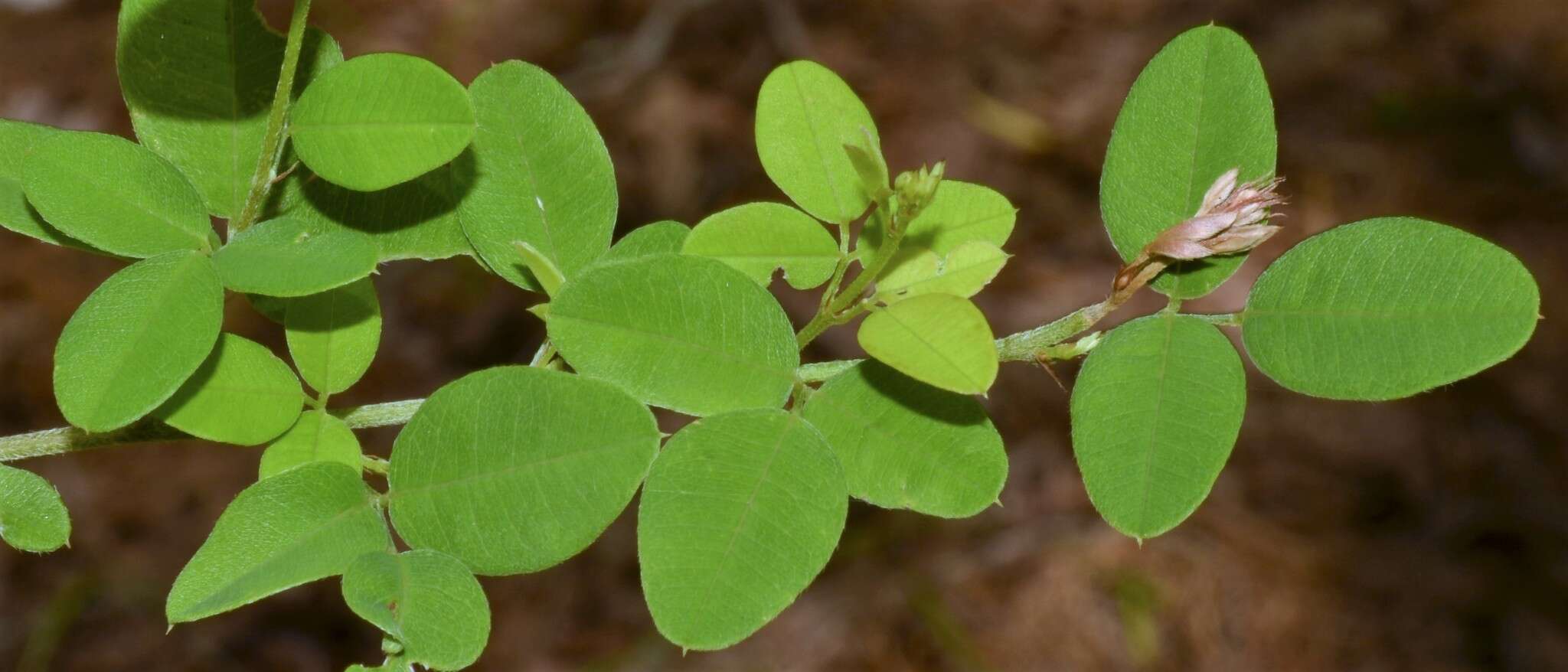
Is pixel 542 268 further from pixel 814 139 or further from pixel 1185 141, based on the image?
pixel 1185 141

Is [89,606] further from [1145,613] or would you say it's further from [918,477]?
[918,477]

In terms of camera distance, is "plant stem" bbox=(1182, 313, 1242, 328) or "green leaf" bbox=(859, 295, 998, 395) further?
"plant stem" bbox=(1182, 313, 1242, 328)

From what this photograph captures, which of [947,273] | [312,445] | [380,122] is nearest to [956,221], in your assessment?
[947,273]

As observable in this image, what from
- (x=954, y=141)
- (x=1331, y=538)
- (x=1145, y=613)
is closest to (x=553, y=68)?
(x=954, y=141)

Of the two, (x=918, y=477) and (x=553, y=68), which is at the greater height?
(x=918, y=477)

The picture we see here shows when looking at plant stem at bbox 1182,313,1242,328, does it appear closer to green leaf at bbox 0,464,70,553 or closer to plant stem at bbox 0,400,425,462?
plant stem at bbox 0,400,425,462

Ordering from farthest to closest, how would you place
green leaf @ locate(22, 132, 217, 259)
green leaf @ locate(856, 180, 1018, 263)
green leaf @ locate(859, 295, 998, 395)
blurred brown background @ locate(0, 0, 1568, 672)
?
blurred brown background @ locate(0, 0, 1568, 672)
green leaf @ locate(856, 180, 1018, 263)
green leaf @ locate(22, 132, 217, 259)
green leaf @ locate(859, 295, 998, 395)

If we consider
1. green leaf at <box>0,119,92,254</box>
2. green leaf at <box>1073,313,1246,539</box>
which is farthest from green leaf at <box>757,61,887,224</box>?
green leaf at <box>0,119,92,254</box>
